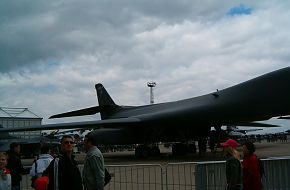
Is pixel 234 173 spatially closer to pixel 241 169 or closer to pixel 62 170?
pixel 241 169

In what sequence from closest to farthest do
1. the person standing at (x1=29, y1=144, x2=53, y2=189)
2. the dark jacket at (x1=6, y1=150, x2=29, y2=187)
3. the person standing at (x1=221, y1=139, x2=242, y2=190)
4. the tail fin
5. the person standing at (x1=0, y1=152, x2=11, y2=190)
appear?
the person standing at (x1=0, y1=152, x2=11, y2=190), the person standing at (x1=221, y1=139, x2=242, y2=190), the person standing at (x1=29, y1=144, x2=53, y2=189), the dark jacket at (x1=6, y1=150, x2=29, y2=187), the tail fin

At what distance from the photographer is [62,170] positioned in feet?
13.3

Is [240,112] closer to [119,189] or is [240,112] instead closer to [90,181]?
[119,189]

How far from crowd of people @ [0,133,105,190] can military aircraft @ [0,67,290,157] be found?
455 inches

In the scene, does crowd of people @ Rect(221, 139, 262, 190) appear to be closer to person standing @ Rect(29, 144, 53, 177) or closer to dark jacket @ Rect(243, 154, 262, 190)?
dark jacket @ Rect(243, 154, 262, 190)

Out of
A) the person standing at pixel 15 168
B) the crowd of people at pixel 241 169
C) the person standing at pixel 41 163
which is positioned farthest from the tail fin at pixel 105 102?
the crowd of people at pixel 241 169

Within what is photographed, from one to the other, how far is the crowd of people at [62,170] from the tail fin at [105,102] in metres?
22.0

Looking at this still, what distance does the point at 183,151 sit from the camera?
23.3 metres

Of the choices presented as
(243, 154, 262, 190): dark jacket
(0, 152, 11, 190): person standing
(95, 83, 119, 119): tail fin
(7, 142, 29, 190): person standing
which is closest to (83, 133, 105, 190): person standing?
(0, 152, 11, 190): person standing

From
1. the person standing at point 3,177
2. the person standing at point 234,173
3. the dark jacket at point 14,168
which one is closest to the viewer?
the person standing at point 3,177

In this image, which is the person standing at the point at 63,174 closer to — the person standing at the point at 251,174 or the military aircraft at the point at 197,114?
the person standing at the point at 251,174

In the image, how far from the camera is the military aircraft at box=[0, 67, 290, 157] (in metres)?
15.6

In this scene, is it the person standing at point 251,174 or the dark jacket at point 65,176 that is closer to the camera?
the dark jacket at point 65,176

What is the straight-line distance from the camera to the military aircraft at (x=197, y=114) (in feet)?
51.3
